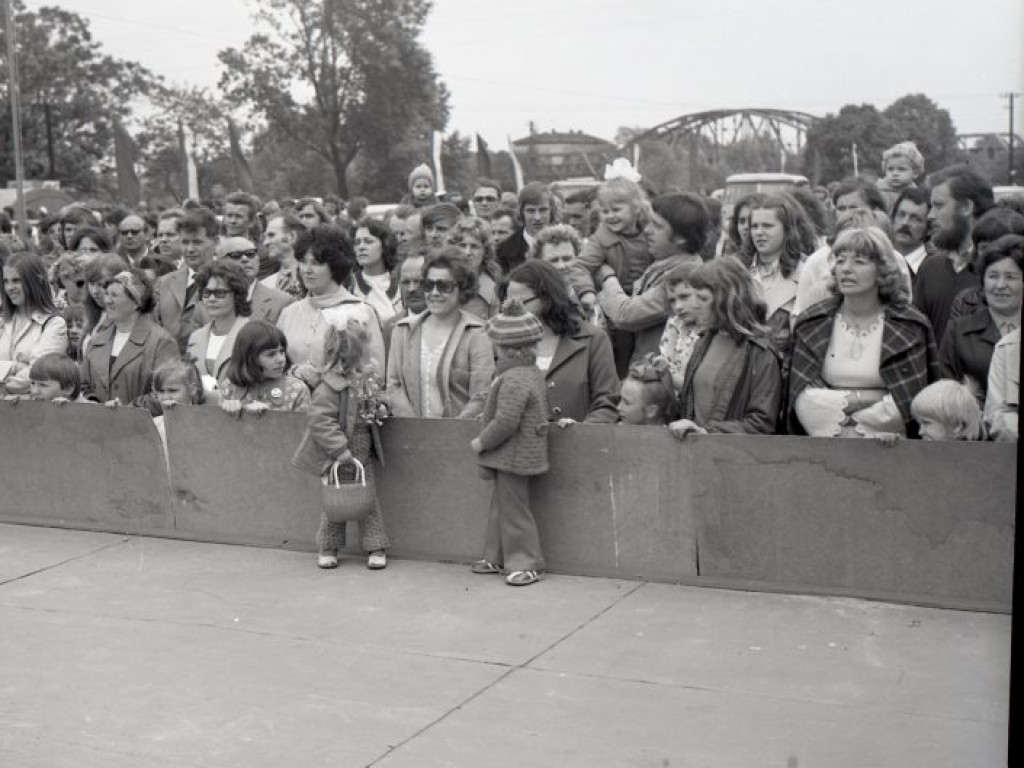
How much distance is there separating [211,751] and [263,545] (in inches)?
119

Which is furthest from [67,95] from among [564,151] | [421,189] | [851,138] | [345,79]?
[564,151]

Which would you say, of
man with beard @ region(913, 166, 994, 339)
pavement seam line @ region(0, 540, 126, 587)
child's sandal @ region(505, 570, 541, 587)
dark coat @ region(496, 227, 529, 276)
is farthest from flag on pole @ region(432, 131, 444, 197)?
child's sandal @ region(505, 570, 541, 587)

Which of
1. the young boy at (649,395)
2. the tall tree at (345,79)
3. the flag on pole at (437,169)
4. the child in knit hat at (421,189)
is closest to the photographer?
the young boy at (649,395)

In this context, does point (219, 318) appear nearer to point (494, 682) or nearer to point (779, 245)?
point (779, 245)

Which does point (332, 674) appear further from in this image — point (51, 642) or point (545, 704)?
point (51, 642)

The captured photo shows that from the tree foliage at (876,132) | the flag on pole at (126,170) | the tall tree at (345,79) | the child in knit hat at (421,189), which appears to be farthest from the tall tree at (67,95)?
the child in knit hat at (421,189)

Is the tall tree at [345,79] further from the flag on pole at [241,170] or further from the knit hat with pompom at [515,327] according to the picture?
the knit hat with pompom at [515,327]

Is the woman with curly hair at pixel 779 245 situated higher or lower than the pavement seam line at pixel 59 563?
higher

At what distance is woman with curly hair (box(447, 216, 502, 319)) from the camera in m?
8.16

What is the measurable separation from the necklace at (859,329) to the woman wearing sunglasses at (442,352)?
1906 mm

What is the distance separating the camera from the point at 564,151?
447 ft

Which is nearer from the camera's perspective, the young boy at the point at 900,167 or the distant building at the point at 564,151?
the young boy at the point at 900,167

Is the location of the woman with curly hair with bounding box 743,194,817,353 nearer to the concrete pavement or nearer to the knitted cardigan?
the knitted cardigan

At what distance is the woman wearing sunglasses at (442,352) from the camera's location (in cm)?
736
